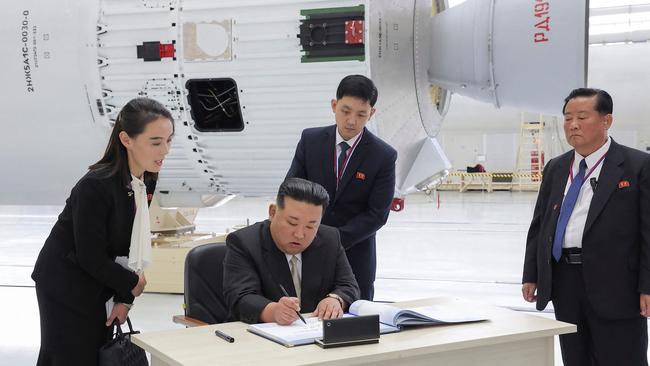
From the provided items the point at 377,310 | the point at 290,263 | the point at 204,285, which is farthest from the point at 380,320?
the point at 204,285

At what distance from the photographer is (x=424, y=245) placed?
957 centimetres

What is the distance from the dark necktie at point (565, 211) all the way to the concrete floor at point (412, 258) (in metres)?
1.56

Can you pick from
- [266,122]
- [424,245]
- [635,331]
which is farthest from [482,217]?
[635,331]

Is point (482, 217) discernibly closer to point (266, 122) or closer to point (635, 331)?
point (266, 122)

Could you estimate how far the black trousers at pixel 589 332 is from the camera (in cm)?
296

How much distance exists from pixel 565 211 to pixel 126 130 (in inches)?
69.8

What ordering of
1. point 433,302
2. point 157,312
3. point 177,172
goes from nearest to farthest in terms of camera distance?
1. point 433,302
2. point 177,172
3. point 157,312

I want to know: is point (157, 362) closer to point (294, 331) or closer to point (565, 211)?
point (294, 331)

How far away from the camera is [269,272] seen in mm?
2584

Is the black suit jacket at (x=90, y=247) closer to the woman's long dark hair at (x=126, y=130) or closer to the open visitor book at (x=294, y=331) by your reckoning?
the woman's long dark hair at (x=126, y=130)

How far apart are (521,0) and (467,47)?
41cm

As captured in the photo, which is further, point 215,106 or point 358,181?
point 215,106

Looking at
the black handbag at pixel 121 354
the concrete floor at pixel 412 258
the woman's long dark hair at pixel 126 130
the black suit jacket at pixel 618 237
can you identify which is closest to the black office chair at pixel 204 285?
the black handbag at pixel 121 354

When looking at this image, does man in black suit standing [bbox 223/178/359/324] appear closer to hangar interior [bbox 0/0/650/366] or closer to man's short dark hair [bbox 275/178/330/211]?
man's short dark hair [bbox 275/178/330/211]
